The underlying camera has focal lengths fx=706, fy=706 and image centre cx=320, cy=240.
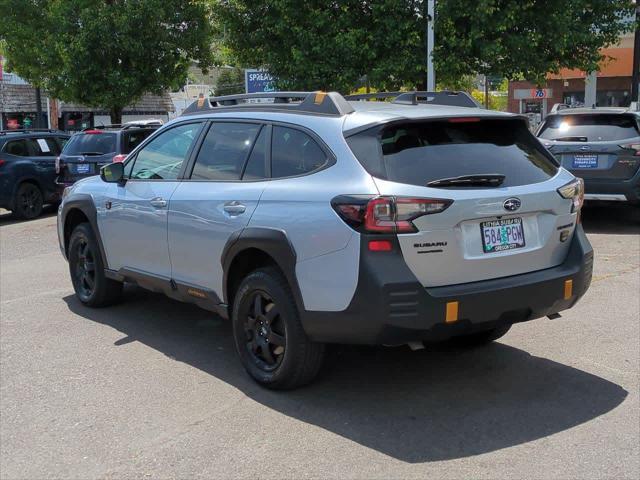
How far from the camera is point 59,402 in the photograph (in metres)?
4.38

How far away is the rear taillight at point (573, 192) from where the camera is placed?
172 inches

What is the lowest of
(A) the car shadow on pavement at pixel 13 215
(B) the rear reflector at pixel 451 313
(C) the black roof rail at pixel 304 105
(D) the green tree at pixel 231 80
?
(A) the car shadow on pavement at pixel 13 215

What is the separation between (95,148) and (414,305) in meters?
11.0

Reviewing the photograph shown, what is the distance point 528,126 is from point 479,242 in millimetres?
1156

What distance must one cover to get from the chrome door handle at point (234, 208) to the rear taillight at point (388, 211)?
3.09 ft

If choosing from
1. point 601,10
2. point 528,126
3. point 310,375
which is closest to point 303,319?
point 310,375

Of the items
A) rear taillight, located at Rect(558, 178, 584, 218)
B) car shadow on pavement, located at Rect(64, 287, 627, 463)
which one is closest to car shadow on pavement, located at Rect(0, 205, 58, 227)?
car shadow on pavement, located at Rect(64, 287, 627, 463)

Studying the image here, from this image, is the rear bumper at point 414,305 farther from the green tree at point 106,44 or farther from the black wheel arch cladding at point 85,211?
the green tree at point 106,44

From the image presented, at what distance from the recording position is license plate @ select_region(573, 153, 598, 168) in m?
9.91

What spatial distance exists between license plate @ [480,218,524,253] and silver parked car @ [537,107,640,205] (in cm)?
640

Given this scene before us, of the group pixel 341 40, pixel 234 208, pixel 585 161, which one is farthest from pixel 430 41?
pixel 234 208

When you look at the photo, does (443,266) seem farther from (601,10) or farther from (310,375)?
(601,10)

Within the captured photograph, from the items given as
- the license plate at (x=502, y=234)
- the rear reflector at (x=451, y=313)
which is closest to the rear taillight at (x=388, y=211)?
the license plate at (x=502, y=234)

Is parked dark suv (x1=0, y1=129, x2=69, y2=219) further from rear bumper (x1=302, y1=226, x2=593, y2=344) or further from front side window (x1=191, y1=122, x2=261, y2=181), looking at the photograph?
rear bumper (x1=302, y1=226, x2=593, y2=344)
